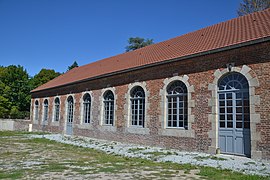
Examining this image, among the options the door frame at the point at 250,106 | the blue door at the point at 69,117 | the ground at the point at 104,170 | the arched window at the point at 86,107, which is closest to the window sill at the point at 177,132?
the door frame at the point at 250,106

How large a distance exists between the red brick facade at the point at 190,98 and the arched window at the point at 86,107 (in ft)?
1.48

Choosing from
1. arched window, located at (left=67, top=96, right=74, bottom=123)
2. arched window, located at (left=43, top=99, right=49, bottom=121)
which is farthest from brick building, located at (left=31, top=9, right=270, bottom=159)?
arched window, located at (left=43, top=99, right=49, bottom=121)

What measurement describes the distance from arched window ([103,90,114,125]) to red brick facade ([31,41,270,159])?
1.20 ft

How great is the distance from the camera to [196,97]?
9.72m

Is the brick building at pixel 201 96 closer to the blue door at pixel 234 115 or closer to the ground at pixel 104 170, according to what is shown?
the blue door at pixel 234 115

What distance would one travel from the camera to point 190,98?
32.5 ft

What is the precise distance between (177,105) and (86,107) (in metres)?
7.94

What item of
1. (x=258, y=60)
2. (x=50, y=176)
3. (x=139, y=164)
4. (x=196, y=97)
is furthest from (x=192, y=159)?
(x=50, y=176)

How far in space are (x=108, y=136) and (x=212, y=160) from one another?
7474 millimetres

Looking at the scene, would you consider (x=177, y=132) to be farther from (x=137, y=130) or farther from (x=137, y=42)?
(x=137, y=42)

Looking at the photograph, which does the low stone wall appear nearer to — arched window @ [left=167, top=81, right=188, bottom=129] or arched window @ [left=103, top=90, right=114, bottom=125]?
arched window @ [left=103, top=90, right=114, bottom=125]

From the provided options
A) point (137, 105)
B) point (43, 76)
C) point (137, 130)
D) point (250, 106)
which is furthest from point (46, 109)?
point (43, 76)

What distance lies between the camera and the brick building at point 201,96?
26.6 ft

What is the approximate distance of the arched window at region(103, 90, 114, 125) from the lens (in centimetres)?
1438
